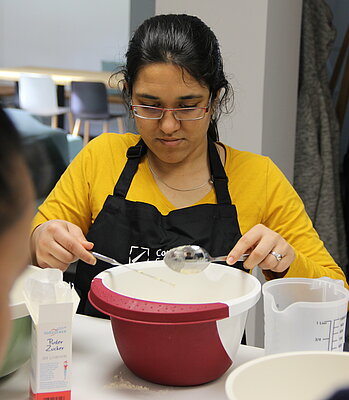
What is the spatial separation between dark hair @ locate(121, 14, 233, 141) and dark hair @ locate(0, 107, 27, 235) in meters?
1.11

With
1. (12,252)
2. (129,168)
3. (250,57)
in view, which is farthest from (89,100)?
(12,252)

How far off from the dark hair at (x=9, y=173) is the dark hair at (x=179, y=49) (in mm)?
1114

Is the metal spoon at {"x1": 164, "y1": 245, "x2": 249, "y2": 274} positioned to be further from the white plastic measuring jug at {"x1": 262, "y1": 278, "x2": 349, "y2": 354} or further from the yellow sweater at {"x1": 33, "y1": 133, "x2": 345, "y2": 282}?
the yellow sweater at {"x1": 33, "y1": 133, "x2": 345, "y2": 282}

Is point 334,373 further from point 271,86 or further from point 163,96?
point 271,86

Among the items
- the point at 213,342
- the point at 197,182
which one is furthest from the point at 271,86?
the point at 213,342

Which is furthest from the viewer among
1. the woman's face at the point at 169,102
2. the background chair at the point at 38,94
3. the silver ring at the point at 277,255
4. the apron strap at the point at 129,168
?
the background chair at the point at 38,94

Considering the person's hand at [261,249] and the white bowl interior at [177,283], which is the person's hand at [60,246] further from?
the person's hand at [261,249]

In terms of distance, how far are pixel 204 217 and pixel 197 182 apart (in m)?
0.13

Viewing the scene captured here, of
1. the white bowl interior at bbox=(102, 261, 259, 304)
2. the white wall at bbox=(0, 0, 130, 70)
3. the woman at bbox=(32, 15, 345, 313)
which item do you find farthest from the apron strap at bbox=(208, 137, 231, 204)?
the white wall at bbox=(0, 0, 130, 70)

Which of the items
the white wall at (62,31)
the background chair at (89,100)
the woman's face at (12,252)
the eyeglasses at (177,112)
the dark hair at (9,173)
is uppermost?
the dark hair at (9,173)

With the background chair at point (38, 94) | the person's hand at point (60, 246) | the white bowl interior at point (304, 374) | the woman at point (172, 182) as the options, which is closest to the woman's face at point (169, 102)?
the woman at point (172, 182)

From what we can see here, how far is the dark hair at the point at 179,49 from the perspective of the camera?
1521 mm

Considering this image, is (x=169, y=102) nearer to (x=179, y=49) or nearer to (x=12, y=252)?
(x=179, y=49)

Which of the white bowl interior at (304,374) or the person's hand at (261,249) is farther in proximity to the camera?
the person's hand at (261,249)
